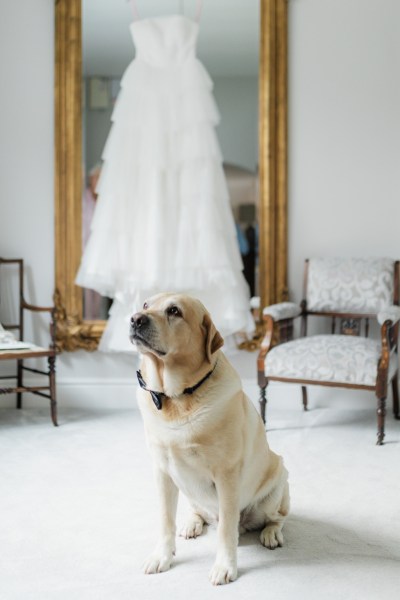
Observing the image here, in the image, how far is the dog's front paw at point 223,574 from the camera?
1853 millimetres

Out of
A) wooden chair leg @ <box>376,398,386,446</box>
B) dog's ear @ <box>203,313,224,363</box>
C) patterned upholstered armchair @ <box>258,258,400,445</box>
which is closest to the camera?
dog's ear @ <box>203,313,224,363</box>

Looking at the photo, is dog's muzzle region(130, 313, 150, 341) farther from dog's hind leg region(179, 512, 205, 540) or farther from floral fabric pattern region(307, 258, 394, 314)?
floral fabric pattern region(307, 258, 394, 314)

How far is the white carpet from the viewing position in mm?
1856

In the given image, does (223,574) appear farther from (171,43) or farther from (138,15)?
(138,15)

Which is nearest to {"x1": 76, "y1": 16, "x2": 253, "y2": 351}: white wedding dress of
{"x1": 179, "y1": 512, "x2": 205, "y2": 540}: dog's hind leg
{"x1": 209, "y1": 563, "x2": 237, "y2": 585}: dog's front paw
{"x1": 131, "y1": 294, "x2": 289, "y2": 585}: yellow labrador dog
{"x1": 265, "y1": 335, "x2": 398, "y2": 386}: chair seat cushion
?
{"x1": 265, "y1": 335, "x2": 398, "y2": 386}: chair seat cushion

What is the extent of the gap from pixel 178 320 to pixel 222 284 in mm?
2311

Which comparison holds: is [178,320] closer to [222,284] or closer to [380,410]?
[380,410]

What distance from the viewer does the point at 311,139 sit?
427 centimetres

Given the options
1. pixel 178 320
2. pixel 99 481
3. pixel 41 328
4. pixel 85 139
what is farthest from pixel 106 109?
pixel 178 320

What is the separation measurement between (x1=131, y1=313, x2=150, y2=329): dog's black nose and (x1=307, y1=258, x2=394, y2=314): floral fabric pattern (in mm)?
2497

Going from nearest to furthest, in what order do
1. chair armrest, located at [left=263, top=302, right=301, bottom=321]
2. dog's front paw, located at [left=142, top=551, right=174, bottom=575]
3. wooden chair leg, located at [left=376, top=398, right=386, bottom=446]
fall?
dog's front paw, located at [left=142, top=551, right=174, bottom=575]
wooden chair leg, located at [left=376, top=398, right=386, bottom=446]
chair armrest, located at [left=263, top=302, right=301, bottom=321]

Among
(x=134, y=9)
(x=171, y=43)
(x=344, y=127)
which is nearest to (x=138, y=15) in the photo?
(x=134, y=9)

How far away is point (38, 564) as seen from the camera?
2.01 meters

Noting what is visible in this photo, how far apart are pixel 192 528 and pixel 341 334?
87.4 inches
